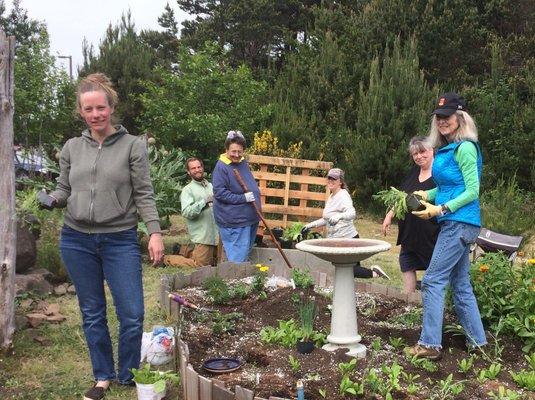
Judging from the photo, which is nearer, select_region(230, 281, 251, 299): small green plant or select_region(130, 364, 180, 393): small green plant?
select_region(130, 364, 180, 393): small green plant

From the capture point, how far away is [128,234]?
338cm

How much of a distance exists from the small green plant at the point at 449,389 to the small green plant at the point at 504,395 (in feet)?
0.51

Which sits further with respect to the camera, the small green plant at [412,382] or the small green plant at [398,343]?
the small green plant at [398,343]

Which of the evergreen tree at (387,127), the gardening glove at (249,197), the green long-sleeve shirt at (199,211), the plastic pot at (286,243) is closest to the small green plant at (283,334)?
the gardening glove at (249,197)

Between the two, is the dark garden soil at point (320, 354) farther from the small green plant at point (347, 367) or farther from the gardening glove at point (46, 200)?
the gardening glove at point (46, 200)

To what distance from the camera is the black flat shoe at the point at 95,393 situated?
3.36 meters

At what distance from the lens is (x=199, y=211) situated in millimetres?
7316

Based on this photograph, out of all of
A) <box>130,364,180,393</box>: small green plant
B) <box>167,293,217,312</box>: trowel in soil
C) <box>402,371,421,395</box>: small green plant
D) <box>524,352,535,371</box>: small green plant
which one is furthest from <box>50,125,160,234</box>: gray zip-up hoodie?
<box>524,352,535,371</box>: small green plant

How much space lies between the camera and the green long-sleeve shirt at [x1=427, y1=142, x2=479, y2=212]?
3617 millimetres

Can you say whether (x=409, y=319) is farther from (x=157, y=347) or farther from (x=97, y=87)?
(x=97, y=87)

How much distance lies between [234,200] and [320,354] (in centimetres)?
280

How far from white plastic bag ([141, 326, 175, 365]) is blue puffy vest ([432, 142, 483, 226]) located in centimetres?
190

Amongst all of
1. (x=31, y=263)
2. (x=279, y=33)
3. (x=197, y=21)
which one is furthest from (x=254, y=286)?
(x=197, y=21)

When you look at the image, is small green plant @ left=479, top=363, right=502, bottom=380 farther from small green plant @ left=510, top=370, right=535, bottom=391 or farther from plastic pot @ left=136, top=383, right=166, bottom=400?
plastic pot @ left=136, top=383, right=166, bottom=400
